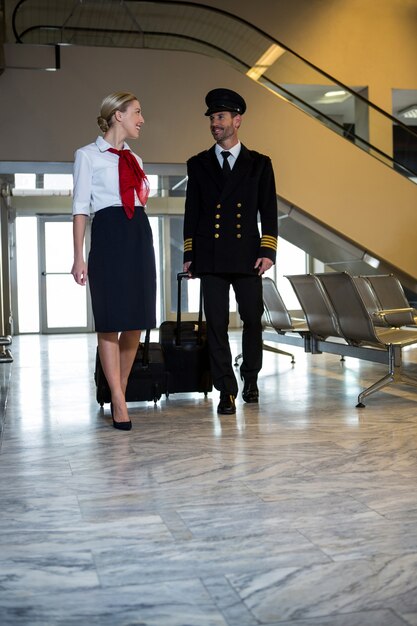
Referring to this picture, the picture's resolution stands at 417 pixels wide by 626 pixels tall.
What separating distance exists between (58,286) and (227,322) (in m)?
13.4

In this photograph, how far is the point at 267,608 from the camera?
171cm

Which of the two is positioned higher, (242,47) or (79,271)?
(242,47)

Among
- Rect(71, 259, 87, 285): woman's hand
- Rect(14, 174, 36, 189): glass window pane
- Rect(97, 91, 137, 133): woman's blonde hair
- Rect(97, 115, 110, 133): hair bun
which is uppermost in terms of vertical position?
Rect(14, 174, 36, 189): glass window pane

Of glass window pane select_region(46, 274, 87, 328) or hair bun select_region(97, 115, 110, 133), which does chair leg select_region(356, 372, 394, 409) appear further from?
glass window pane select_region(46, 274, 87, 328)

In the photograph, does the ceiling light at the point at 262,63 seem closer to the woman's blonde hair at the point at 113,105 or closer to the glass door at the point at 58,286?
the woman's blonde hair at the point at 113,105

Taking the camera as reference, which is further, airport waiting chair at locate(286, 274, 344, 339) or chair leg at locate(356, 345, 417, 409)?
airport waiting chair at locate(286, 274, 344, 339)

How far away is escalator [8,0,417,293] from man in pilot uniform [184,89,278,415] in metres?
4.64

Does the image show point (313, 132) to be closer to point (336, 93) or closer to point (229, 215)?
point (336, 93)

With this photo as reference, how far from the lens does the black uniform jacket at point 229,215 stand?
4.61 meters

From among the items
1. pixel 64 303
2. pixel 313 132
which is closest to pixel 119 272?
pixel 313 132

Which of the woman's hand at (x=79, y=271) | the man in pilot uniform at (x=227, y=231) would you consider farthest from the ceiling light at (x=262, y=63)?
the woman's hand at (x=79, y=271)

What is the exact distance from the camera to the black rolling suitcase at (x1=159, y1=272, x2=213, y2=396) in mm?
4875

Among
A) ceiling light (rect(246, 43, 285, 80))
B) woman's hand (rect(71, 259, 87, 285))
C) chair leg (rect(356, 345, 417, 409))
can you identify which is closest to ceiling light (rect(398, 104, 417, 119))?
ceiling light (rect(246, 43, 285, 80))

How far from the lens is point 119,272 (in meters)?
3.94
